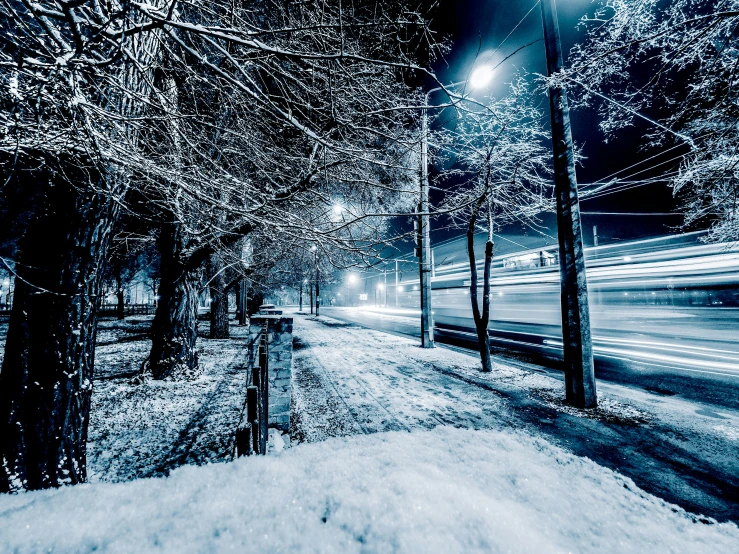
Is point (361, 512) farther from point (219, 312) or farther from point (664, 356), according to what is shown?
point (219, 312)

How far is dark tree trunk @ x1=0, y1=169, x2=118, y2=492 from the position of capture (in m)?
2.46

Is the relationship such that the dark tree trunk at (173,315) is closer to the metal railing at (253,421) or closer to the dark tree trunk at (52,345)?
the dark tree trunk at (52,345)

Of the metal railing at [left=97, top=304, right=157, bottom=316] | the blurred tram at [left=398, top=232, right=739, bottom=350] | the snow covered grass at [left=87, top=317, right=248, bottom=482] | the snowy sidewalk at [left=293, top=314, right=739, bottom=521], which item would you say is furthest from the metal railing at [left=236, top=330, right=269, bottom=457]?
the metal railing at [left=97, top=304, right=157, bottom=316]

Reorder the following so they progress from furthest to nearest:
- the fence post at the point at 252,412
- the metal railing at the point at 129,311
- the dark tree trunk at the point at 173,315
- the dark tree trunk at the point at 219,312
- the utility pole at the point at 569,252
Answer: the metal railing at the point at 129,311 < the dark tree trunk at the point at 219,312 < the dark tree trunk at the point at 173,315 < the utility pole at the point at 569,252 < the fence post at the point at 252,412

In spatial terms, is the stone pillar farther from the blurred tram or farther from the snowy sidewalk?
the blurred tram

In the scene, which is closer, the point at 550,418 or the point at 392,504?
the point at 392,504

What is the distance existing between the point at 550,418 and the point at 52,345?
241 inches

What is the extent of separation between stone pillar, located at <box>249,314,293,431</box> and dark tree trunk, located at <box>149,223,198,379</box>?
428cm

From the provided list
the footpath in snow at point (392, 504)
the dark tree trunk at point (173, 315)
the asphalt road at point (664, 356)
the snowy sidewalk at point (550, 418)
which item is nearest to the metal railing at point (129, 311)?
the dark tree trunk at point (173, 315)

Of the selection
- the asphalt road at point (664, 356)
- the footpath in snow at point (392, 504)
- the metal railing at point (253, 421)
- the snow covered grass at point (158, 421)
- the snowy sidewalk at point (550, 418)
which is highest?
the metal railing at point (253, 421)

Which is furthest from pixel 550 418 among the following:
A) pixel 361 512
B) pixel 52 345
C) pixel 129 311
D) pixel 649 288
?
pixel 129 311

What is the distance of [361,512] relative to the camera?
6.70ft

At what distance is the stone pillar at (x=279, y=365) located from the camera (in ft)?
12.2

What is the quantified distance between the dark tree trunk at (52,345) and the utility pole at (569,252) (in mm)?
6249
